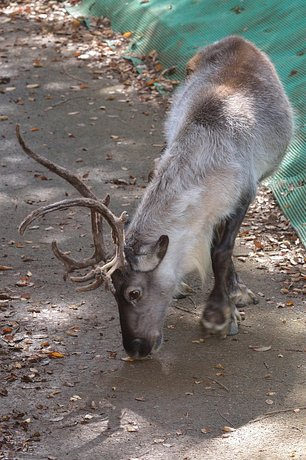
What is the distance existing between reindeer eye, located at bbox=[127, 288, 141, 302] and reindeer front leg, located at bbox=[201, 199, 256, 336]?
21.4 inches

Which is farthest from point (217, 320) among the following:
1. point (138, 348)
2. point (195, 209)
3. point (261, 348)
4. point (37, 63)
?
point (37, 63)

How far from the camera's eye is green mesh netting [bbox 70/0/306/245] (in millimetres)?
7422

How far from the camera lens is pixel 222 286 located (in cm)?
564

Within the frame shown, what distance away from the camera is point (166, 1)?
33.5 ft

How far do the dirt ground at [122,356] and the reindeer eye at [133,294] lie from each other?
0.41 metres

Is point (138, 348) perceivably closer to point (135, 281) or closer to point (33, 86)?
point (135, 281)

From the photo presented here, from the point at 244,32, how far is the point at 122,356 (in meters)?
4.48

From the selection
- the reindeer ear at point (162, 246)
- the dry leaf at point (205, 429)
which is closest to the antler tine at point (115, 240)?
the reindeer ear at point (162, 246)

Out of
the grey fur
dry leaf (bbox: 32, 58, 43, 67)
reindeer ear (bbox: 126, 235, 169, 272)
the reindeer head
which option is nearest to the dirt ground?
the reindeer head

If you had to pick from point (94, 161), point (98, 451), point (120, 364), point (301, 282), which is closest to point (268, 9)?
point (94, 161)

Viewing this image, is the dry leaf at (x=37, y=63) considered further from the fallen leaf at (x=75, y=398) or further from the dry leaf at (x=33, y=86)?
the fallen leaf at (x=75, y=398)

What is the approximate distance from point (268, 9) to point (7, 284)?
4.19 meters

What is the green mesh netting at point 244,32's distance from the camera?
742 cm

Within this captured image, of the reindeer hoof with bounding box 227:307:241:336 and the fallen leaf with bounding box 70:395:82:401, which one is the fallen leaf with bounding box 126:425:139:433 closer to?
the fallen leaf with bounding box 70:395:82:401
